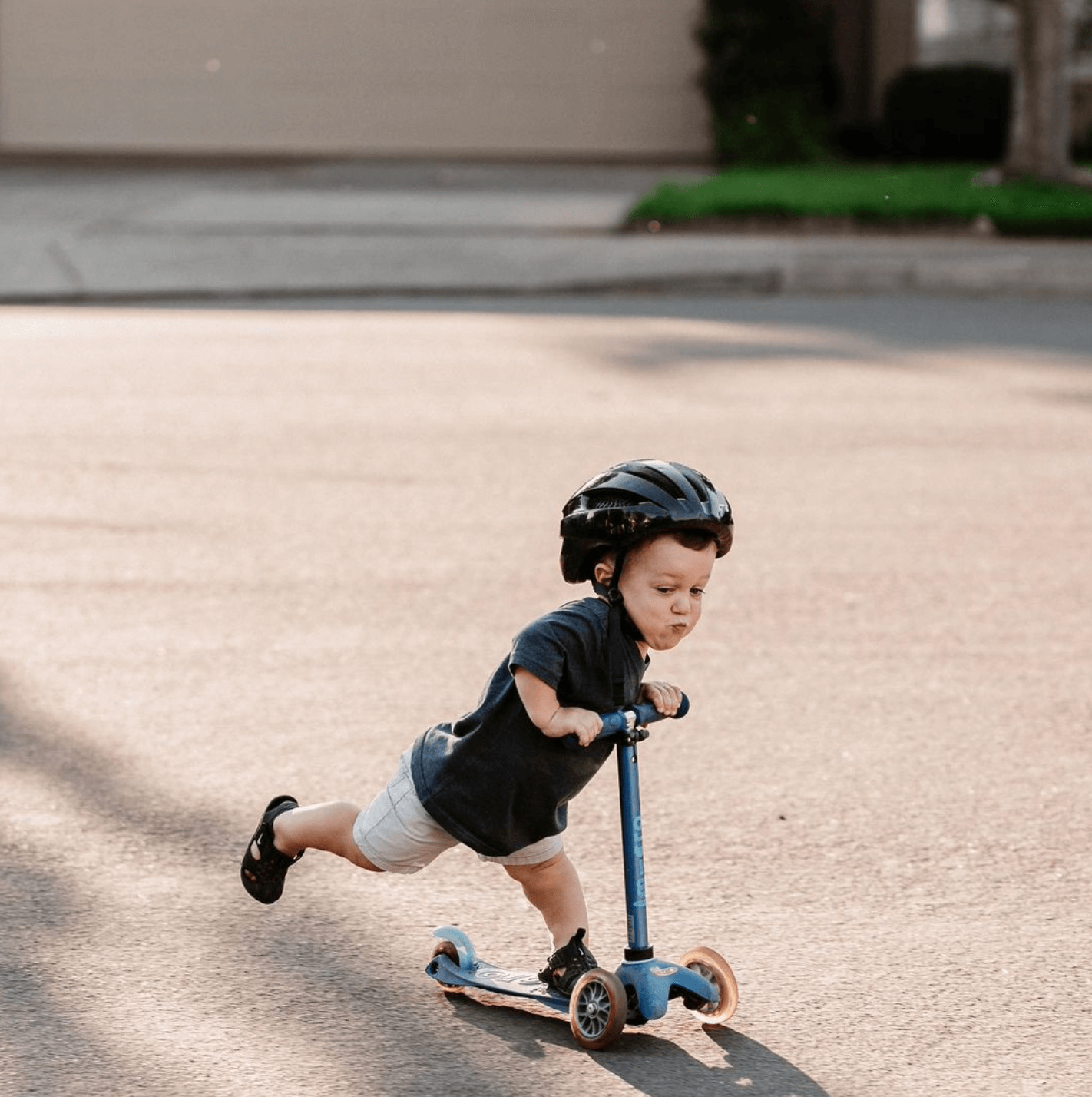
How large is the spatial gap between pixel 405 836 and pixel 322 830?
237 millimetres

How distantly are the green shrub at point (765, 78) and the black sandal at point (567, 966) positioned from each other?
1977cm

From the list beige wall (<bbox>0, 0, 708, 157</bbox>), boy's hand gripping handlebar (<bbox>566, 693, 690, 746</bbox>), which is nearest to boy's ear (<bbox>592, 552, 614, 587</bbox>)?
boy's hand gripping handlebar (<bbox>566, 693, 690, 746</bbox>)

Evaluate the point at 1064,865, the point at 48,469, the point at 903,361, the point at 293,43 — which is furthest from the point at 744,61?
the point at 1064,865

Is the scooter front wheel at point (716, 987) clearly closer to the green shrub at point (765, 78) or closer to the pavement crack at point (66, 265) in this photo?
the pavement crack at point (66, 265)

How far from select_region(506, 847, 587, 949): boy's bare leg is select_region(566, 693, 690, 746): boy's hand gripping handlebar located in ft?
1.12

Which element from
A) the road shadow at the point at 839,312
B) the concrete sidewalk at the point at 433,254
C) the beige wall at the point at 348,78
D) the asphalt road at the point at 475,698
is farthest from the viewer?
the beige wall at the point at 348,78

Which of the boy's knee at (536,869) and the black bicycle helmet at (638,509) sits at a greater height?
the black bicycle helmet at (638,509)

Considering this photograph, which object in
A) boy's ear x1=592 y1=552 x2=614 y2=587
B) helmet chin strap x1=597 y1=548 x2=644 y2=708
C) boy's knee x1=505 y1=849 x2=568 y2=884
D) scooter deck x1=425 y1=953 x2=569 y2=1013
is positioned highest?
boy's ear x1=592 y1=552 x2=614 y2=587

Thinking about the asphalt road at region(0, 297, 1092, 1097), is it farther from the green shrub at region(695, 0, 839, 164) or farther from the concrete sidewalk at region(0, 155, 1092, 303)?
the green shrub at region(695, 0, 839, 164)

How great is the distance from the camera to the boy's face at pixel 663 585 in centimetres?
327

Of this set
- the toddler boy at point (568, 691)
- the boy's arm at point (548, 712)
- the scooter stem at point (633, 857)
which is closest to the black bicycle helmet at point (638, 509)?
the toddler boy at point (568, 691)

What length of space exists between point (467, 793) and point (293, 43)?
2249cm

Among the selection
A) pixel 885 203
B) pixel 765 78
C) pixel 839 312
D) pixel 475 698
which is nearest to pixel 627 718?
pixel 475 698

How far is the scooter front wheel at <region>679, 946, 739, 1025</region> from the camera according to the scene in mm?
3369
